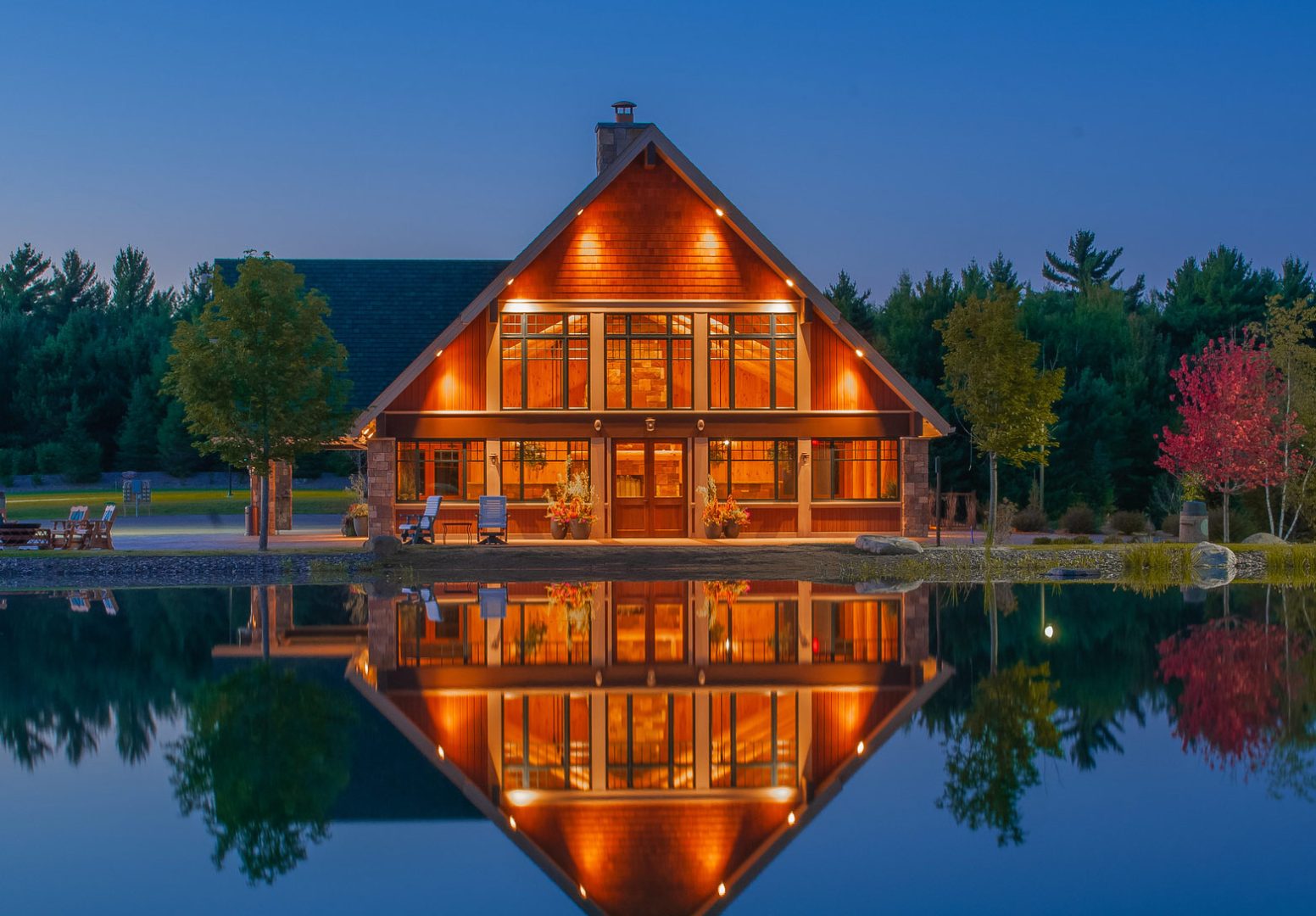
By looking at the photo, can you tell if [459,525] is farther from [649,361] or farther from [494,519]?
[649,361]

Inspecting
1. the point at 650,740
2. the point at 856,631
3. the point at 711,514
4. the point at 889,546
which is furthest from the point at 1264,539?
the point at 650,740

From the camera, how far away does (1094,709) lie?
11461 millimetres

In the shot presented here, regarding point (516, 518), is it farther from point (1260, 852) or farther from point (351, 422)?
point (1260, 852)

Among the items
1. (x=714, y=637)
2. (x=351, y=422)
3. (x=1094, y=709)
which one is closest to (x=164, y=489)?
(x=351, y=422)

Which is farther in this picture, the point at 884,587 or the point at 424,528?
the point at 424,528

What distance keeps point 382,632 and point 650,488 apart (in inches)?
445

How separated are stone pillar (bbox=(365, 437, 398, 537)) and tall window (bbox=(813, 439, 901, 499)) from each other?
791 cm

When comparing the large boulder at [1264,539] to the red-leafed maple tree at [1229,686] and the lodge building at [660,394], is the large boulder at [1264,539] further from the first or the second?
the red-leafed maple tree at [1229,686]

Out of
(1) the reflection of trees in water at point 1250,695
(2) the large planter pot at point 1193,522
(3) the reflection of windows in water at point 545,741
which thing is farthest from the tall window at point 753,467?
(3) the reflection of windows in water at point 545,741

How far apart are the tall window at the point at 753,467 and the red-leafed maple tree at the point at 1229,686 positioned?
11.0 meters

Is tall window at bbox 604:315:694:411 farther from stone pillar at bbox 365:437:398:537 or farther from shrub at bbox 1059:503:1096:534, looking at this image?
shrub at bbox 1059:503:1096:534

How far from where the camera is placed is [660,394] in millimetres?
26594

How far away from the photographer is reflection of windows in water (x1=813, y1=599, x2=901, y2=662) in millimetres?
13953

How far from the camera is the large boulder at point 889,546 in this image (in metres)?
22.9
